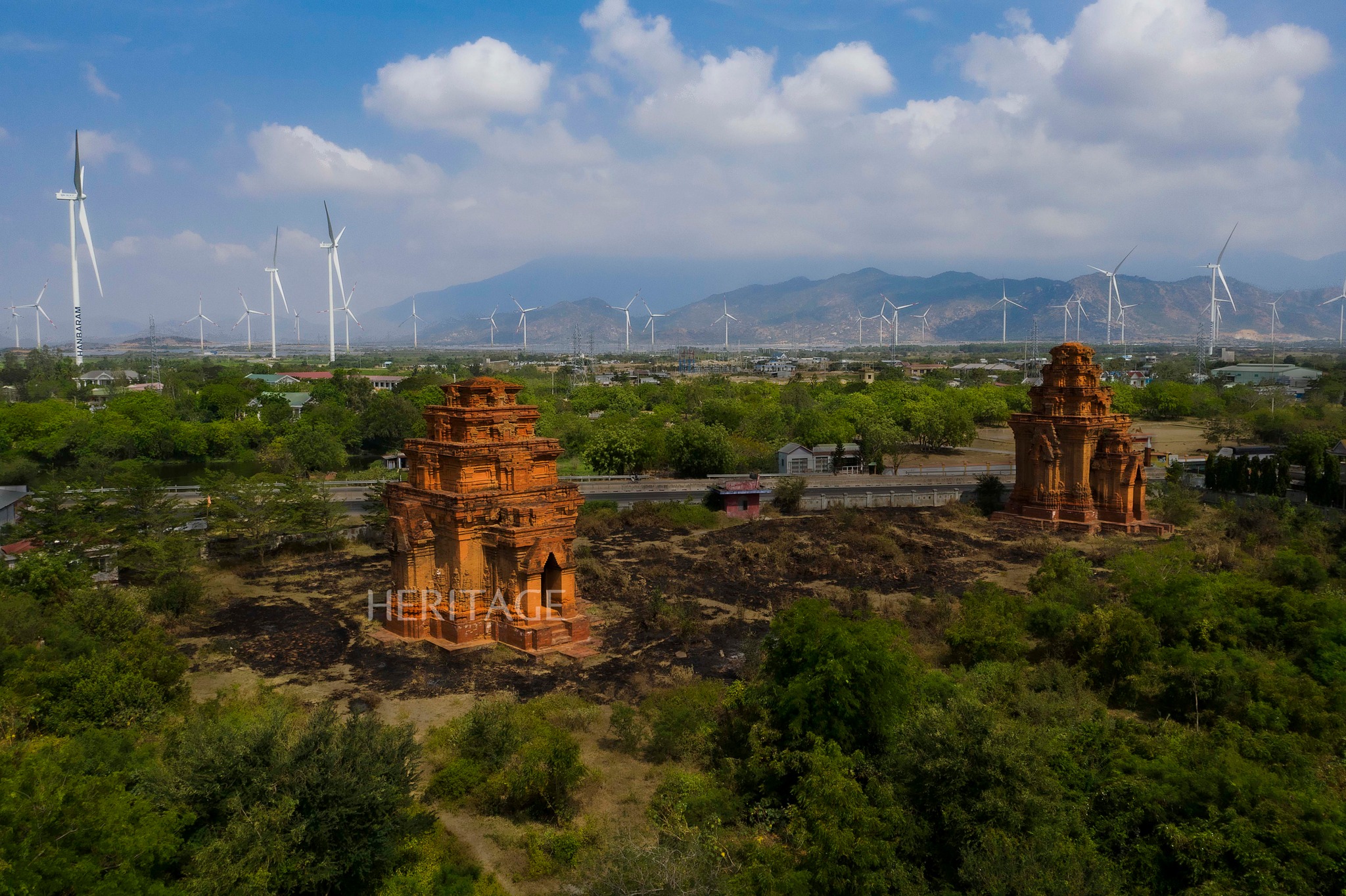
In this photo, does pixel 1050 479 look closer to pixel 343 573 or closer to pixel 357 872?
pixel 343 573

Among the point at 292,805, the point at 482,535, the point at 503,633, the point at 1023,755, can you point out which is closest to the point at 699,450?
the point at 482,535

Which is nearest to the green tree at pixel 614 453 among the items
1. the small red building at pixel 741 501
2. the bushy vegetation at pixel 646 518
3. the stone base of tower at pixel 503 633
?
the small red building at pixel 741 501

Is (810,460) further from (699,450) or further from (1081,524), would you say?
(1081,524)

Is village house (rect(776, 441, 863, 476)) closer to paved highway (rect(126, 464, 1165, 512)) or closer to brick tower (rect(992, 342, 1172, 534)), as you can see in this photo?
paved highway (rect(126, 464, 1165, 512))

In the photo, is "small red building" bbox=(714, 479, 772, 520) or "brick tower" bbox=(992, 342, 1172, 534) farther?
"small red building" bbox=(714, 479, 772, 520)

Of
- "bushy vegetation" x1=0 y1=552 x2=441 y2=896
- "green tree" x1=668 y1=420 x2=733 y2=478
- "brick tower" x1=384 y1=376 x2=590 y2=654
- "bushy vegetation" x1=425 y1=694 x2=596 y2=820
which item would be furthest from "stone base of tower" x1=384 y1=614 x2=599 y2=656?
"green tree" x1=668 y1=420 x2=733 y2=478

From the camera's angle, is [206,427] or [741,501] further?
[206,427]
